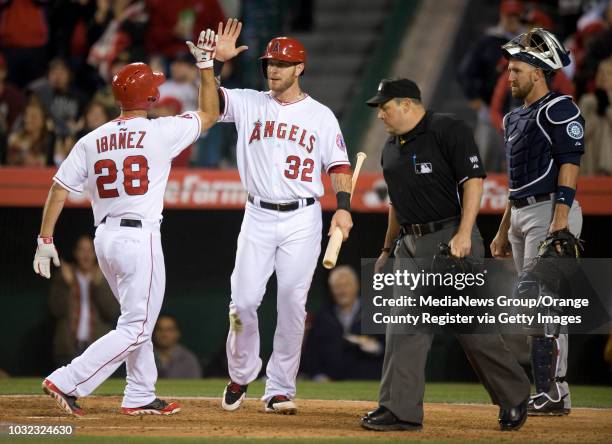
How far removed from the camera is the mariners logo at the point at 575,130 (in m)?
6.14

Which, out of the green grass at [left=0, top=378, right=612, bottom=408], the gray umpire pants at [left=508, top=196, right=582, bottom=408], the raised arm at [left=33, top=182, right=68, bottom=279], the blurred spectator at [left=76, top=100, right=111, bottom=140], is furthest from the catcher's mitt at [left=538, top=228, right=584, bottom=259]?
the blurred spectator at [left=76, top=100, right=111, bottom=140]

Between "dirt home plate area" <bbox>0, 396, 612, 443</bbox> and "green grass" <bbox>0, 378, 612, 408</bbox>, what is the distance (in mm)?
582

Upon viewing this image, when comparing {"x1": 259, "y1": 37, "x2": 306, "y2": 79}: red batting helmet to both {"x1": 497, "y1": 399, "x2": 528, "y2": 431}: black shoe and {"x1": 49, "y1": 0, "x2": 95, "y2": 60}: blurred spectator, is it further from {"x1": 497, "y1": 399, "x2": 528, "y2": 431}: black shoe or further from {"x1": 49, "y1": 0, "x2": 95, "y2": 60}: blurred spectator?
{"x1": 49, "y1": 0, "x2": 95, "y2": 60}: blurred spectator

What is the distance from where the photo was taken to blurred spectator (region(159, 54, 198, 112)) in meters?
10.6

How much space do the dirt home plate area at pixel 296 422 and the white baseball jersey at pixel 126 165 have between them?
3.60 feet

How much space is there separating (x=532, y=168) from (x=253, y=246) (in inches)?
64.5

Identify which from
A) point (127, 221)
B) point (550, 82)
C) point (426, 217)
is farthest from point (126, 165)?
point (550, 82)

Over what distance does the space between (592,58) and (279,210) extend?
201 inches

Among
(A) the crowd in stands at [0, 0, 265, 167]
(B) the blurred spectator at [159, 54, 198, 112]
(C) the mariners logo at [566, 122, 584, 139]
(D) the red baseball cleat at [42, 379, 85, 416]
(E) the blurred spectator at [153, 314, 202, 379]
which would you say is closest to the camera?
(D) the red baseball cleat at [42, 379, 85, 416]

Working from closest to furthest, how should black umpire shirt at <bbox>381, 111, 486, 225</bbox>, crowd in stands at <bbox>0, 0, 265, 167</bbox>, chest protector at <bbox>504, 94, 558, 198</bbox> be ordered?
black umpire shirt at <bbox>381, 111, 486, 225</bbox> → chest protector at <bbox>504, 94, 558, 198</bbox> → crowd in stands at <bbox>0, 0, 265, 167</bbox>

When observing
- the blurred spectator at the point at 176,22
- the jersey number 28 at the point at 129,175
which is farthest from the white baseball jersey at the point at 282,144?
the blurred spectator at the point at 176,22

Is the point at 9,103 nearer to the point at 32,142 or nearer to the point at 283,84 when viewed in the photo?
the point at 32,142

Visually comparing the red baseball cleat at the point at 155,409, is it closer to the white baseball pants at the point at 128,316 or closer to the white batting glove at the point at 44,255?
the white baseball pants at the point at 128,316

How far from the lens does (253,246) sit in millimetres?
6371
